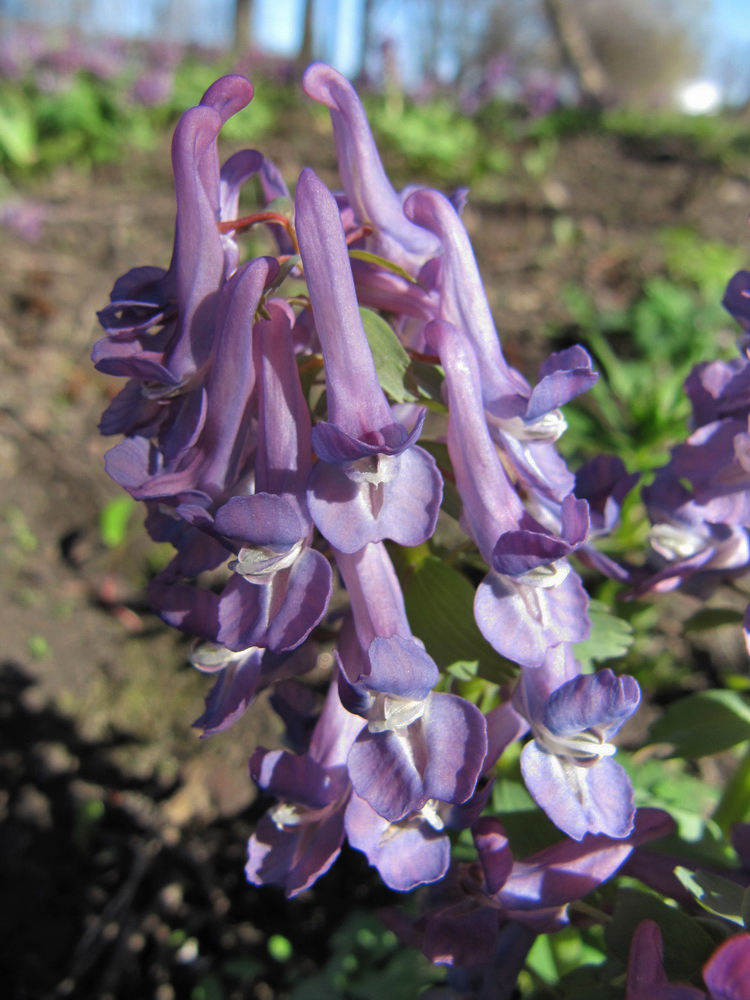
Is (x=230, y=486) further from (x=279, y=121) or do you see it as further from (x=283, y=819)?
(x=279, y=121)

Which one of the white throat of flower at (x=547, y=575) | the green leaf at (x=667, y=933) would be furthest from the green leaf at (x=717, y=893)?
the white throat of flower at (x=547, y=575)

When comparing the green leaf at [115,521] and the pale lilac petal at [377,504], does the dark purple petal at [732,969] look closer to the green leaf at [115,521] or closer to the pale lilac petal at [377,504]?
the pale lilac petal at [377,504]

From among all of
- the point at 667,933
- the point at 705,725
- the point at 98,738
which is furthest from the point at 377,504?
the point at 98,738

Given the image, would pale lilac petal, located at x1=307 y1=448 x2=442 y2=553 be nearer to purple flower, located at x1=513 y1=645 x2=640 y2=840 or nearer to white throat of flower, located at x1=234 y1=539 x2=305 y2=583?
white throat of flower, located at x1=234 y1=539 x2=305 y2=583

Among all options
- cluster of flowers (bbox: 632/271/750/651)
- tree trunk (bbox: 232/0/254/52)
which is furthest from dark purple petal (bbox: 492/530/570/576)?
tree trunk (bbox: 232/0/254/52)

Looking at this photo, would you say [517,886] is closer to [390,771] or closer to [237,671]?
[390,771]

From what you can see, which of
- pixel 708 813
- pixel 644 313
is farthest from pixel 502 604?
pixel 644 313
